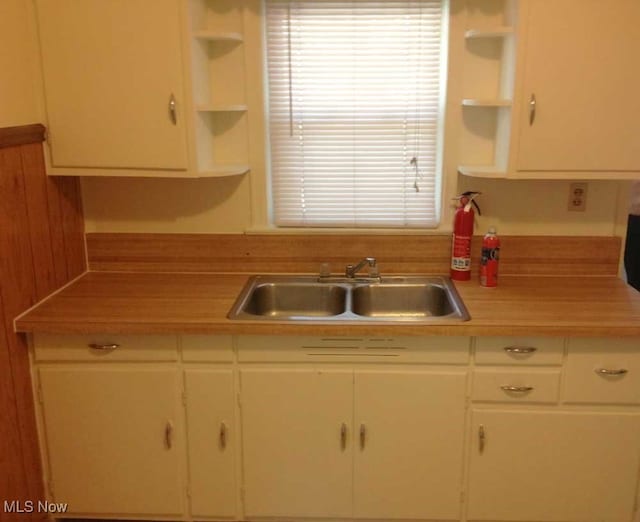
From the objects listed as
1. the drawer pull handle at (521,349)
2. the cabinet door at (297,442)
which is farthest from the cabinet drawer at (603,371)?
the cabinet door at (297,442)

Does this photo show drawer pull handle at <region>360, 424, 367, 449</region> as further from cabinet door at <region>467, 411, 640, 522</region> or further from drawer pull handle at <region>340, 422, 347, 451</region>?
cabinet door at <region>467, 411, 640, 522</region>

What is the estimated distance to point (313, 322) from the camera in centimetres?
203

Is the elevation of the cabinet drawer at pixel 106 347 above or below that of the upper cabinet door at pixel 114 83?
below

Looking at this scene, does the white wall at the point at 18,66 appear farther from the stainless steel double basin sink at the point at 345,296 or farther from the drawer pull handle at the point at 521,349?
the drawer pull handle at the point at 521,349

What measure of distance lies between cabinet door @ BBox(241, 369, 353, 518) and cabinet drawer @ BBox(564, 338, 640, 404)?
2.53ft

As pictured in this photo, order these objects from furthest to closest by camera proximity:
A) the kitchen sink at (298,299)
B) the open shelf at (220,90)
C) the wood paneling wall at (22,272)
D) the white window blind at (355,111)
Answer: the kitchen sink at (298,299)
the white window blind at (355,111)
the open shelf at (220,90)
the wood paneling wall at (22,272)

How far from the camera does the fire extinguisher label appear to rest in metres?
2.40

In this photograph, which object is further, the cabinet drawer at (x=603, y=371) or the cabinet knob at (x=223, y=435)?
the cabinet knob at (x=223, y=435)

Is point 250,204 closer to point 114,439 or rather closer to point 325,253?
point 325,253

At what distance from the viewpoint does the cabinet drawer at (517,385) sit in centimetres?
206

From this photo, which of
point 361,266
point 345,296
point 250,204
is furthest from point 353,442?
point 250,204

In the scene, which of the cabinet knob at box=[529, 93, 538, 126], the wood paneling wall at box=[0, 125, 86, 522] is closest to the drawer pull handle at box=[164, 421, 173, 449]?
the wood paneling wall at box=[0, 125, 86, 522]

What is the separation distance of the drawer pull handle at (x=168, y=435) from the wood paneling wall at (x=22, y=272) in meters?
0.48

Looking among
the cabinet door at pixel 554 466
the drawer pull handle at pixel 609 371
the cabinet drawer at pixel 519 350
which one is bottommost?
the cabinet door at pixel 554 466
